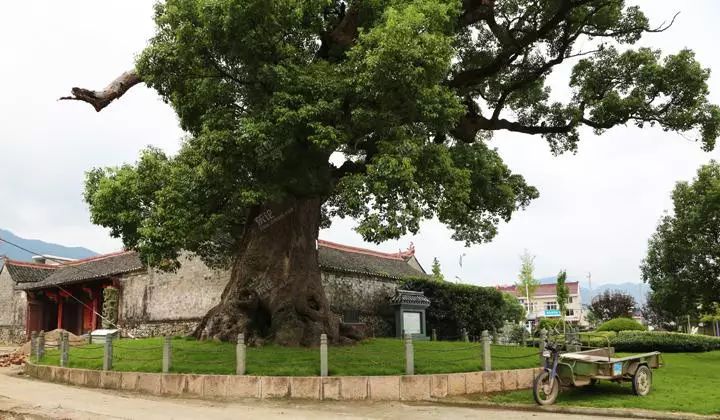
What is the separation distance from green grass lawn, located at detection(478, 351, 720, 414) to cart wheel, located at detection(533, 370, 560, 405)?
0.71 feet

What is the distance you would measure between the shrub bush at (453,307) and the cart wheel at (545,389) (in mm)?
15684

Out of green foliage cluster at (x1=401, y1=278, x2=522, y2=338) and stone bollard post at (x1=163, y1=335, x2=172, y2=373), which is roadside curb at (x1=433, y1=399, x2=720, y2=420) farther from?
green foliage cluster at (x1=401, y1=278, x2=522, y2=338)

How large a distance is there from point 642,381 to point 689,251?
10.7m

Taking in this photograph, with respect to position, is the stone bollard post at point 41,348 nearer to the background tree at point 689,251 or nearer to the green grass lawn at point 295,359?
the green grass lawn at point 295,359

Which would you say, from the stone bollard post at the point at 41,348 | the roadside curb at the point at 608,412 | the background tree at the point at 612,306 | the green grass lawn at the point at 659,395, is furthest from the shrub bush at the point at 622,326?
the stone bollard post at the point at 41,348

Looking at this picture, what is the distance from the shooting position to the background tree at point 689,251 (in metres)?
20.0

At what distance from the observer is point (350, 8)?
14000mm

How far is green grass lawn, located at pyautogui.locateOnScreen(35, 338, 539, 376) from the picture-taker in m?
12.3

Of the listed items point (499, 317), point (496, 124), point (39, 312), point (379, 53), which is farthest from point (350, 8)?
point (39, 312)

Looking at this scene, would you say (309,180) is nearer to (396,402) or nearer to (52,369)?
(396,402)

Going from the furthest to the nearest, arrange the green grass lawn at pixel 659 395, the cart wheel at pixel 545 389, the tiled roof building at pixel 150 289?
the tiled roof building at pixel 150 289, the cart wheel at pixel 545 389, the green grass lawn at pixel 659 395

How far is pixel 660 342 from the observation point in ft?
79.7

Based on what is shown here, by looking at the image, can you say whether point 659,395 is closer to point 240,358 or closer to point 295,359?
point 295,359

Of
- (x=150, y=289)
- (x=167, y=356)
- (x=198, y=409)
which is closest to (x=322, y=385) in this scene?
(x=198, y=409)
